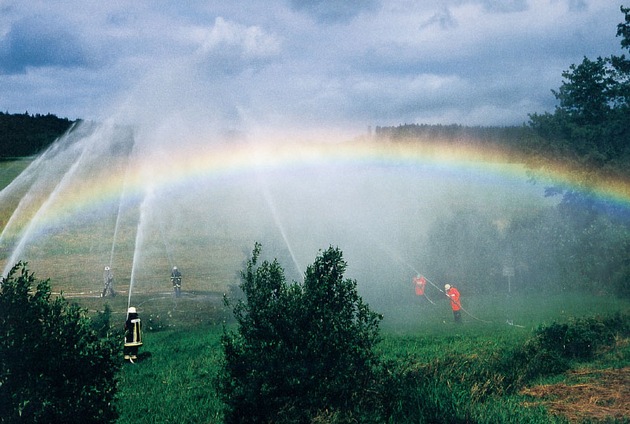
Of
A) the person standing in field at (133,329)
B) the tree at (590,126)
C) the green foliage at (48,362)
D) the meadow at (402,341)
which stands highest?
the tree at (590,126)

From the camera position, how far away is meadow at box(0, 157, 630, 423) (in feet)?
36.5

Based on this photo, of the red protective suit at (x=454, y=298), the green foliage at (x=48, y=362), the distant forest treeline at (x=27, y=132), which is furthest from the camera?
the distant forest treeline at (x=27, y=132)

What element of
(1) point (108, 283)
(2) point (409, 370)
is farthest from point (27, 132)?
(2) point (409, 370)

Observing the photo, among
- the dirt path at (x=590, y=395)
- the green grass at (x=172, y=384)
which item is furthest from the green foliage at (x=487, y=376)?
the green grass at (x=172, y=384)

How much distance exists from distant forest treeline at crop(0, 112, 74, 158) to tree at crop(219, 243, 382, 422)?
89116 millimetres

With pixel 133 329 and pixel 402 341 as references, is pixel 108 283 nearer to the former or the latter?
pixel 133 329

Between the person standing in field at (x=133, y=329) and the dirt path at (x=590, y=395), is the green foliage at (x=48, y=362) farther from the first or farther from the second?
the dirt path at (x=590, y=395)

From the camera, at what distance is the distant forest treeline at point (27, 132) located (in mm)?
92812

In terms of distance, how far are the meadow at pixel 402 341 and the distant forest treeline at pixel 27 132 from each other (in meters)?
47.3

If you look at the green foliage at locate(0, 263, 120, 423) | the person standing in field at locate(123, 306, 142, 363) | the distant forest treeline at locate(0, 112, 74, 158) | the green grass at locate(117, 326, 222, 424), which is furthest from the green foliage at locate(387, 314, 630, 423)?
the distant forest treeline at locate(0, 112, 74, 158)

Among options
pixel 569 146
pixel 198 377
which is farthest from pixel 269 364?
pixel 569 146

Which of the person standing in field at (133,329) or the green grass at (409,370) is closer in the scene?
the green grass at (409,370)

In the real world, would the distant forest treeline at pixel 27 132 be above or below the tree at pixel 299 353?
above

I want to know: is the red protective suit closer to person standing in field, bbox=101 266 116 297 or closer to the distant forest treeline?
person standing in field, bbox=101 266 116 297
